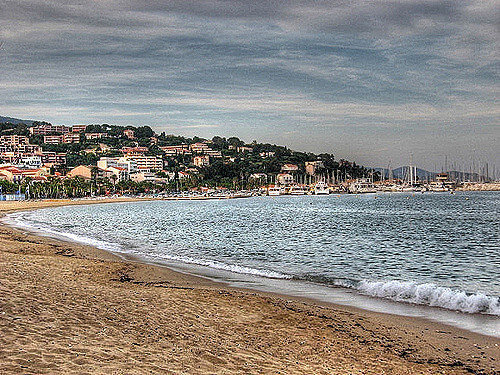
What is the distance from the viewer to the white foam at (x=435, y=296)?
47.0 feet

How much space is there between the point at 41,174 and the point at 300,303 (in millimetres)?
194588

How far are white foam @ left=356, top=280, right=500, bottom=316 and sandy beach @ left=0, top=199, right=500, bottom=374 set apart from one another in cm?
245

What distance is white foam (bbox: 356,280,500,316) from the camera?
47.0 ft

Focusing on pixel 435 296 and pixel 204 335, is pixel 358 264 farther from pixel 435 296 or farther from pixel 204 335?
pixel 204 335

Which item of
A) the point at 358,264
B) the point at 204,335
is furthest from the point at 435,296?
the point at 358,264

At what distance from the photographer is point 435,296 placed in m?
15.5

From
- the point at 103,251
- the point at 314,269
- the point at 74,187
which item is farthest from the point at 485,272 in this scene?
the point at 74,187

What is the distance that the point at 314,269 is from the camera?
22516mm

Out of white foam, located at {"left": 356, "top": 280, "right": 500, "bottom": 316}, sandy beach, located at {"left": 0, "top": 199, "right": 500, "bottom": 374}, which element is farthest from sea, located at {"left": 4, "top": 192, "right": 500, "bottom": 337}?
sandy beach, located at {"left": 0, "top": 199, "right": 500, "bottom": 374}

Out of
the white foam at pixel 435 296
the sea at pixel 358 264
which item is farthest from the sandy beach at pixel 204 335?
the white foam at pixel 435 296

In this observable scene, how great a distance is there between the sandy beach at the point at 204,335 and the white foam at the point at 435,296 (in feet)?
8.02

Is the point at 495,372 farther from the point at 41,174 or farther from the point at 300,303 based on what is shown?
the point at 41,174

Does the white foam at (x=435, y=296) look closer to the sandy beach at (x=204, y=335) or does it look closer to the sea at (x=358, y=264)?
the sea at (x=358, y=264)

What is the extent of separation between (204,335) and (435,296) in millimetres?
8620
